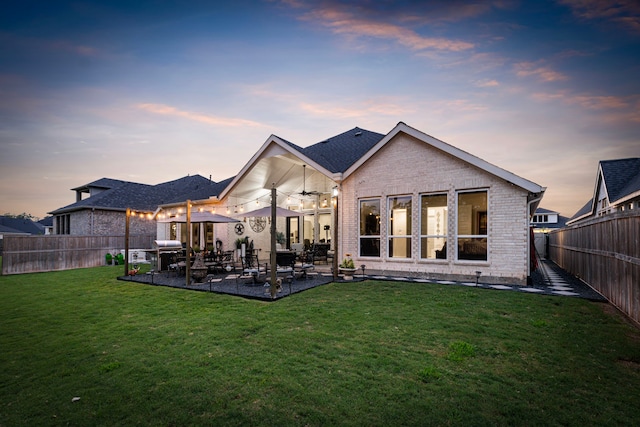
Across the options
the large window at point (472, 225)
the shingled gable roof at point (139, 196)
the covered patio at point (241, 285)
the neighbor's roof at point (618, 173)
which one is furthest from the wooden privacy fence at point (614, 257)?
the shingled gable roof at point (139, 196)

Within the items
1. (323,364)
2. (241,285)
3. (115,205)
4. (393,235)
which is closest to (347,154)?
(393,235)

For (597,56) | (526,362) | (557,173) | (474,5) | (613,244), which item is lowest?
(526,362)

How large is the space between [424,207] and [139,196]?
23654 mm

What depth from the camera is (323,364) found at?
12.1ft

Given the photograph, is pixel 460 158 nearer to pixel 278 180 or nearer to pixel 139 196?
pixel 278 180

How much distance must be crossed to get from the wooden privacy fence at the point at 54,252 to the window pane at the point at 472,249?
63.0ft

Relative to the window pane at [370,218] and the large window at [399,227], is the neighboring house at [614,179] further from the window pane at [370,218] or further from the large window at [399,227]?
the window pane at [370,218]

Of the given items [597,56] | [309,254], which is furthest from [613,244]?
[309,254]

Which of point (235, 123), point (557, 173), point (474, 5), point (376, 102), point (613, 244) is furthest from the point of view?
point (557, 173)

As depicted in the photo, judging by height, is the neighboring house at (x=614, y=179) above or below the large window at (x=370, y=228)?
above

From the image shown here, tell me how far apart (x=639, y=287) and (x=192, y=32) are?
47.0 feet

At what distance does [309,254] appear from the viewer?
12672 mm

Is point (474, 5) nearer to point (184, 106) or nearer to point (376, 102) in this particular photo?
point (376, 102)

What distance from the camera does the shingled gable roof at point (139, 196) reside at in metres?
21.7
